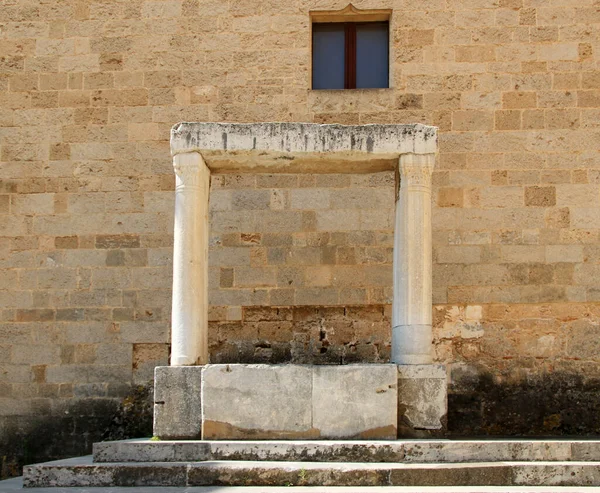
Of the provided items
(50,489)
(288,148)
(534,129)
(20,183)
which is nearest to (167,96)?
(20,183)

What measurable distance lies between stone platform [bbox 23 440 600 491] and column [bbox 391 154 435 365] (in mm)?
798

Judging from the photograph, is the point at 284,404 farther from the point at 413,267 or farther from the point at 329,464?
the point at 413,267

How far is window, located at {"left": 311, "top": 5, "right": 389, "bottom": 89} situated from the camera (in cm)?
917

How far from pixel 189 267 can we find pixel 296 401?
1327 mm

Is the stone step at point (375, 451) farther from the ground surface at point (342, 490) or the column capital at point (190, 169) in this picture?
the column capital at point (190, 169)

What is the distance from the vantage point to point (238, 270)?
349 inches

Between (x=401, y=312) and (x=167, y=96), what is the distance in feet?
12.7

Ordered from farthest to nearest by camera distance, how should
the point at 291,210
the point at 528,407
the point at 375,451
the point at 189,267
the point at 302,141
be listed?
the point at 291,210 < the point at 528,407 < the point at 302,141 < the point at 189,267 < the point at 375,451

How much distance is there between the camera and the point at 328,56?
923 cm

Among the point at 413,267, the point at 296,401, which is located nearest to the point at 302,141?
the point at 413,267

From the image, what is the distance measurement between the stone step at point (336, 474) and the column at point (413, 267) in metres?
1.05

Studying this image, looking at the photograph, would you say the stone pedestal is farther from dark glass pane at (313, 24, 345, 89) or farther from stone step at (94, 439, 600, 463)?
dark glass pane at (313, 24, 345, 89)

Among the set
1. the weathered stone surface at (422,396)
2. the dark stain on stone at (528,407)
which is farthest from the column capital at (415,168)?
the dark stain on stone at (528,407)

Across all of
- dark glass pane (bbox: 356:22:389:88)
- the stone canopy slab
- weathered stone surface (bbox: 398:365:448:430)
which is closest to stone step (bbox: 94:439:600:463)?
weathered stone surface (bbox: 398:365:448:430)
